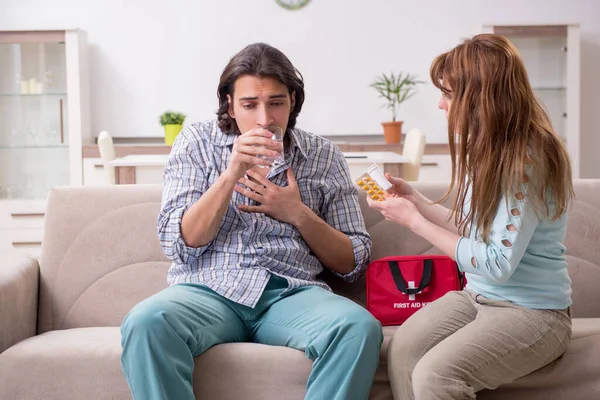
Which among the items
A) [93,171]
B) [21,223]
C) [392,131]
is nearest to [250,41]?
[392,131]

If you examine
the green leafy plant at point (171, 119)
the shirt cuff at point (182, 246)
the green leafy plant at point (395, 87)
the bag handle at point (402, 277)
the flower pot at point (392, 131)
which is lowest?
the bag handle at point (402, 277)

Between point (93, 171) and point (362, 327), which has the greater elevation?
point (93, 171)

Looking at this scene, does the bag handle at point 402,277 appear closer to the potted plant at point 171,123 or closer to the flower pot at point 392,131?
the flower pot at point 392,131

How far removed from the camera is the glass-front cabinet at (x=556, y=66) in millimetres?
5363

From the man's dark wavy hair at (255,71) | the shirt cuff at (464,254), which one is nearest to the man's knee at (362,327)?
the shirt cuff at (464,254)

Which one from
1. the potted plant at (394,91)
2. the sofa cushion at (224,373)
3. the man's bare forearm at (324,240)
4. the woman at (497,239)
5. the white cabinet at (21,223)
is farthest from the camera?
the potted plant at (394,91)

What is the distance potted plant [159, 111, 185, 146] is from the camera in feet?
17.2

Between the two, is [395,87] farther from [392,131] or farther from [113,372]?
[113,372]

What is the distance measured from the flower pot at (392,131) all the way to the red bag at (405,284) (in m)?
3.34

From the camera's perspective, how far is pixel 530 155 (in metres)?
1.56

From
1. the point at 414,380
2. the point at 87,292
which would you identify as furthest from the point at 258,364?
the point at 87,292

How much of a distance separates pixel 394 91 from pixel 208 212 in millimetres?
3768

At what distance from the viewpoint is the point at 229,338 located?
5.81ft

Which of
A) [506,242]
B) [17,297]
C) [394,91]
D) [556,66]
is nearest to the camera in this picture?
[506,242]
